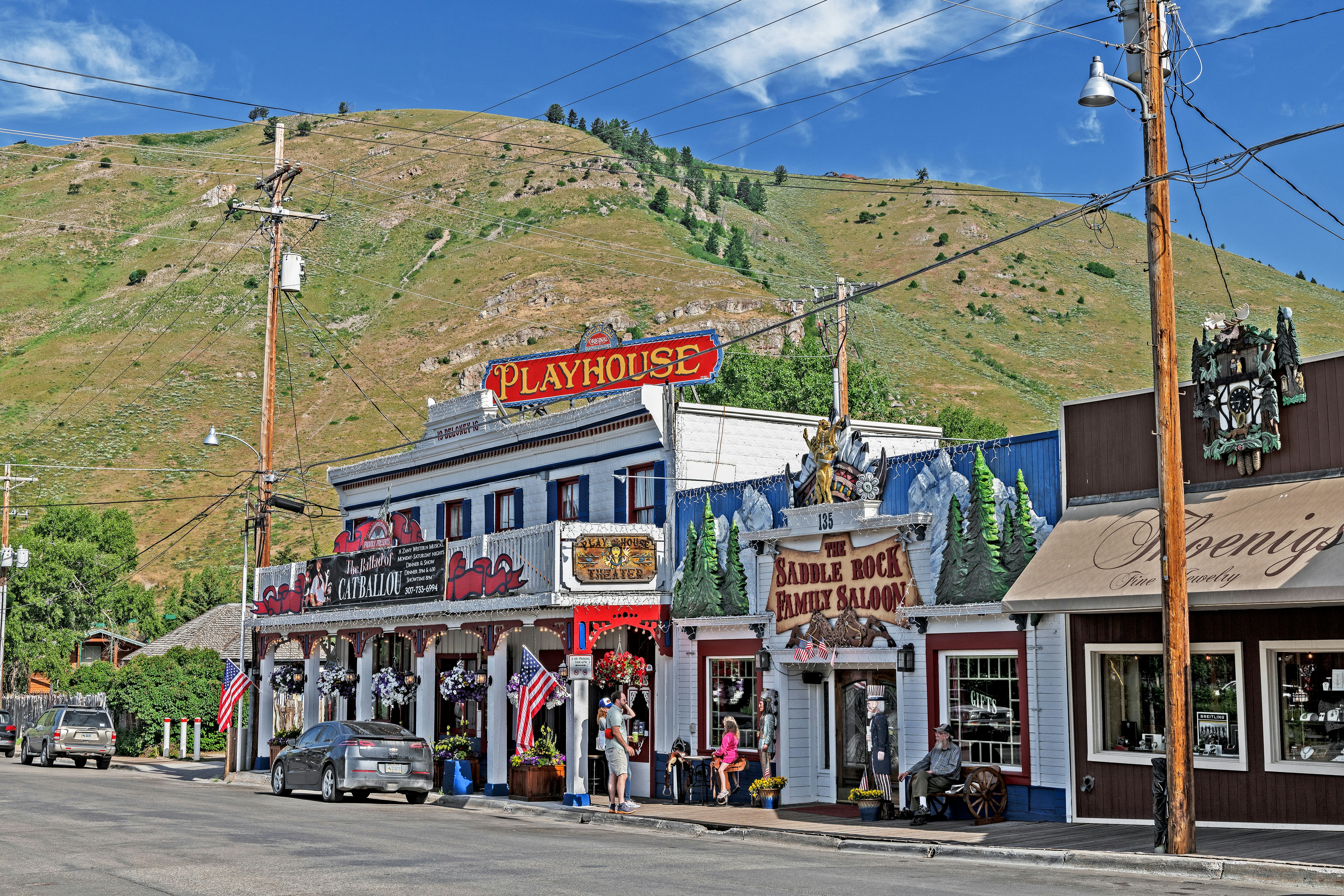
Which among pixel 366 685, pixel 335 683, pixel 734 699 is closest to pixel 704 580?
pixel 734 699

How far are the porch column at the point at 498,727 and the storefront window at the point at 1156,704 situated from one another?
12439mm

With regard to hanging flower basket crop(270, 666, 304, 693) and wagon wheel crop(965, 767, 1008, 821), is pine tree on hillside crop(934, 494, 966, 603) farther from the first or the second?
hanging flower basket crop(270, 666, 304, 693)

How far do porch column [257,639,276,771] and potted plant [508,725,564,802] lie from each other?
1218 cm

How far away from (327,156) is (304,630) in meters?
163

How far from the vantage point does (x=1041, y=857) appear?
14.8 metres

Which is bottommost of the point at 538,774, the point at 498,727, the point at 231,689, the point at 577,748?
the point at 538,774

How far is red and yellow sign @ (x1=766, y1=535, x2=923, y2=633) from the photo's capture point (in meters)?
20.8

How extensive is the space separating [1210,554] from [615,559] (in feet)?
39.6

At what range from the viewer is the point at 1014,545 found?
62.0ft

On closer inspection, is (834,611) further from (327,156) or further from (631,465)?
(327,156)

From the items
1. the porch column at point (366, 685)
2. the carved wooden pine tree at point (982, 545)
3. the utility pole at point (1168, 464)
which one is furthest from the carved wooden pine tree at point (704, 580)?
the utility pole at point (1168, 464)

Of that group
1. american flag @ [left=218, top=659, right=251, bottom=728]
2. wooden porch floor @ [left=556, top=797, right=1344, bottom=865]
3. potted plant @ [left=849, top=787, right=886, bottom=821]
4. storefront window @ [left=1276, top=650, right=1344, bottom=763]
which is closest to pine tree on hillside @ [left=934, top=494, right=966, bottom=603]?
potted plant @ [left=849, top=787, right=886, bottom=821]

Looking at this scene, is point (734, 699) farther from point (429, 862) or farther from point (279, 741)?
point (279, 741)

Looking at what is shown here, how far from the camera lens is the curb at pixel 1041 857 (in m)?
12.8
